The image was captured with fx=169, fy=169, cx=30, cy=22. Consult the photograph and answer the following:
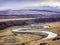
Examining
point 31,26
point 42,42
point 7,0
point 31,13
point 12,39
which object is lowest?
point 42,42

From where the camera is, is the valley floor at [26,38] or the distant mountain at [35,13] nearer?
the valley floor at [26,38]

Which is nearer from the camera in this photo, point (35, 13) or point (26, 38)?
point (26, 38)

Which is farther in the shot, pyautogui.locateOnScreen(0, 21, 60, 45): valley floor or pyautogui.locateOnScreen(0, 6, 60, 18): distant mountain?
pyautogui.locateOnScreen(0, 6, 60, 18): distant mountain

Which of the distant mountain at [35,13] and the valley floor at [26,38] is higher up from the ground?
the distant mountain at [35,13]

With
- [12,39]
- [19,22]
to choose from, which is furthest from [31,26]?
[12,39]

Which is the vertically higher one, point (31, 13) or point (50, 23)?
point (31, 13)

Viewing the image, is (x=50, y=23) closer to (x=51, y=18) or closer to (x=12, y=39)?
(x=51, y=18)

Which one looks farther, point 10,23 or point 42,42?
point 10,23

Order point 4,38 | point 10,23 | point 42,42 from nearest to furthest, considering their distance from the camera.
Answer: point 42,42, point 4,38, point 10,23

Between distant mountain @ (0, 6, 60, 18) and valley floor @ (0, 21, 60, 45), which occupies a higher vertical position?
distant mountain @ (0, 6, 60, 18)

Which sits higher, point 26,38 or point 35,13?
point 35,13

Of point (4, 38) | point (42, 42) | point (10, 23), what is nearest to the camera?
point (42, 42)
